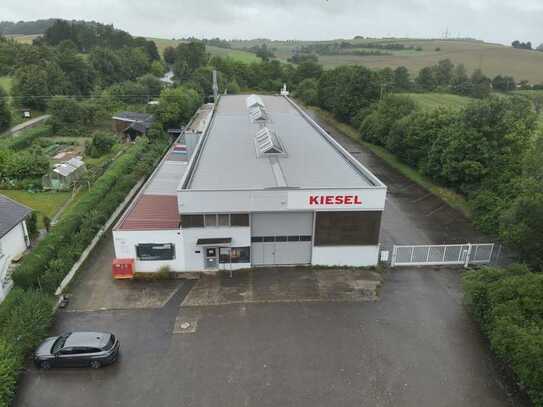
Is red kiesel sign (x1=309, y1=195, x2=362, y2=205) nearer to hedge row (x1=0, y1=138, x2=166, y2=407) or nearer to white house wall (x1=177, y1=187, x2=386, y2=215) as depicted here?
white house wall (x1=177, y1=187, x2=386, y2=215)

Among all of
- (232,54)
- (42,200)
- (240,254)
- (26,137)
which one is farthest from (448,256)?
(232,54)

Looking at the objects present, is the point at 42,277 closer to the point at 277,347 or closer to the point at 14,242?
the point at 14,242

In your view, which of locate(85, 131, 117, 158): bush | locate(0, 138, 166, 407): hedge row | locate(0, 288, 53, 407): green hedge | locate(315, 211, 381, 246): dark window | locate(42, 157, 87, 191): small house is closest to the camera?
locate(0, 288, 53, 407): green hedge

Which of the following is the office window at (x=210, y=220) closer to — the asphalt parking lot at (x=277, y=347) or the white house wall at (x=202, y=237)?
the white house wall at (x=202, y=237)

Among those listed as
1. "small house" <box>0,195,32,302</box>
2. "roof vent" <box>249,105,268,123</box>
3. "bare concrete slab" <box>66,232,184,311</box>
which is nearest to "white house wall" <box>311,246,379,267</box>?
"bare concrete slab" <box>66,232,184,311</box>

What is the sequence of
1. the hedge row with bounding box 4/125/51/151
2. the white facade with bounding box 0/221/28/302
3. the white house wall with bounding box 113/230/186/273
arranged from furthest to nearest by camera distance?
the hedge row with bounding box 4/125/51/151 → the white house wall with bounding box 113/230/186/273 → the white facade with bounding box 0/221/28/302

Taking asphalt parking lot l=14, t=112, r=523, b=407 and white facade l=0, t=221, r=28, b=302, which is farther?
white facade l=0, t=221, r=28, b=302
